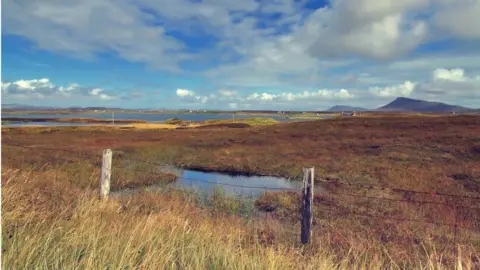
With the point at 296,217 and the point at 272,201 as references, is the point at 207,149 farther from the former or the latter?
the point at 296,217

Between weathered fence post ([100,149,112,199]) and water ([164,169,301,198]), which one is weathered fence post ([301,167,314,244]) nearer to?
weathered fence post ([100,149,112,199])

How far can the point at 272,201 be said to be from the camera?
1421 centimetres

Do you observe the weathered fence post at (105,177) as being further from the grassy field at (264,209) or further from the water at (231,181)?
the water at (231,181)

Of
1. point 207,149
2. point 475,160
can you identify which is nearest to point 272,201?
point 475,160

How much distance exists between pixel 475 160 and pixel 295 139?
51.0 ft

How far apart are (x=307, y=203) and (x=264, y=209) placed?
635 cm

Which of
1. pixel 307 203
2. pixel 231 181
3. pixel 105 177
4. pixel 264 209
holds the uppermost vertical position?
pixel 105 177

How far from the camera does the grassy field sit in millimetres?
4066

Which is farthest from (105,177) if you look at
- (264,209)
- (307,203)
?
(264,209)

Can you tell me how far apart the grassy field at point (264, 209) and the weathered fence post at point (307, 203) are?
0.93 feet

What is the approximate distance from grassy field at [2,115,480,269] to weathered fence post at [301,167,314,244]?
11.1 inches

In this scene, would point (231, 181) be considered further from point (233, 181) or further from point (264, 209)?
point (264, 209)

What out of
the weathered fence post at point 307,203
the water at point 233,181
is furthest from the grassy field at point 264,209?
the water at point 233,181

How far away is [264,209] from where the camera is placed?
44.9 feet
